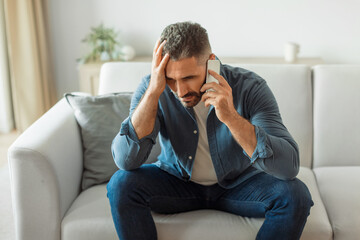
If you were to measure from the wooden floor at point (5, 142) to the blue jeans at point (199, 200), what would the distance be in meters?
1.72

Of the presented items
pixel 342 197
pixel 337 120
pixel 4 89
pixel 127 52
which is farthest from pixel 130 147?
pixel 4 89

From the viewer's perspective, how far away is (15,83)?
3.32 metres

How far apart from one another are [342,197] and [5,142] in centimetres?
247

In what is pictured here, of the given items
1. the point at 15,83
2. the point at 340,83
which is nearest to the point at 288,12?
the point at 340,83

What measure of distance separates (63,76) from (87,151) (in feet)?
6.09

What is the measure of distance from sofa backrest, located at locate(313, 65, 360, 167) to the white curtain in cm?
227

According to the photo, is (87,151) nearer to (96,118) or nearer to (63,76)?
(96,118)

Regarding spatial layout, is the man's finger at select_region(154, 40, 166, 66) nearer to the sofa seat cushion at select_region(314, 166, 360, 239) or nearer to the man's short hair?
the man's short hair

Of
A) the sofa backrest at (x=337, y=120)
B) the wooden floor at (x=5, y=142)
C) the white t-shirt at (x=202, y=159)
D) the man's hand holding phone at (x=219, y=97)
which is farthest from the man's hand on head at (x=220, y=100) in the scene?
the wooden floor at (x=5, y=142)

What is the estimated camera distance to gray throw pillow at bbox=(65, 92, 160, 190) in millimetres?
1949

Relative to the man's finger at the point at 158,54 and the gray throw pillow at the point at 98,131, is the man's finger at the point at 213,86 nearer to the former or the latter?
the man's finger at the point at 158,54

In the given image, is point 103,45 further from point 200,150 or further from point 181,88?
point 181,88

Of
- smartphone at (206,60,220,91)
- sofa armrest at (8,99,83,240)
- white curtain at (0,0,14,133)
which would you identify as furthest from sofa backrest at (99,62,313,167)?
white curtain at (0,0,14,133)

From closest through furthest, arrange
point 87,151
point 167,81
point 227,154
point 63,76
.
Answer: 1. point 167,81
2. point 227,154
3. point 87,151
4. point 63,76
